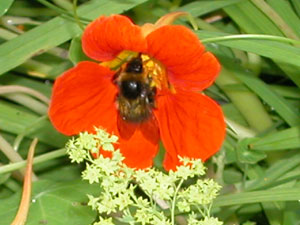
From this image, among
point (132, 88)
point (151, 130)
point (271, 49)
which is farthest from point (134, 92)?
point (271, 49)

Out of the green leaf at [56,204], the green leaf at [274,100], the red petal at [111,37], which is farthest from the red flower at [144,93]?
the green leaf at [274,100]

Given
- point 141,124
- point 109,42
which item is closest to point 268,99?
point 141,124

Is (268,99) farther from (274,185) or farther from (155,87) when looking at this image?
(155,87)

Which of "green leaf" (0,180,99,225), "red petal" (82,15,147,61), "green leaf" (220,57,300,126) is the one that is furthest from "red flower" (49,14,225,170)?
"green leaf" (220,57,300,126)

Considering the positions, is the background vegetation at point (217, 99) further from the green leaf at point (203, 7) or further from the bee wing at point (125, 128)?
the bee wing at point (125, 128)

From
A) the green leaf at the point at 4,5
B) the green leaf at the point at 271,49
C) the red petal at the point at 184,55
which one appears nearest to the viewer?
the red petal at the point at 184,55

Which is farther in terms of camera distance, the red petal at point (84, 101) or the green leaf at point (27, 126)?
the green leaf at point (27, 126)
